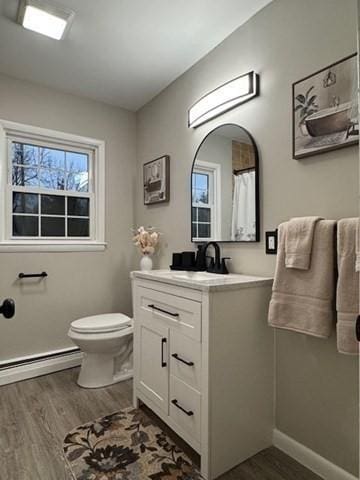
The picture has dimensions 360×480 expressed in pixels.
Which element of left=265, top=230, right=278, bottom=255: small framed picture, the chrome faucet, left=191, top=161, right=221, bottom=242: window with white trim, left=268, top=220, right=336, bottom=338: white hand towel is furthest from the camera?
left=191, top=161, right=221, bottom=242: window with white trim

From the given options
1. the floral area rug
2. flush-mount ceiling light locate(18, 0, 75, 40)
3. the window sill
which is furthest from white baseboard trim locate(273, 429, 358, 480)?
flush-mount ceiling light locate(18, 0, 75, 40)

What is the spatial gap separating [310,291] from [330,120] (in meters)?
0.83

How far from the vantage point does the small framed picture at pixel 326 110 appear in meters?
1.36

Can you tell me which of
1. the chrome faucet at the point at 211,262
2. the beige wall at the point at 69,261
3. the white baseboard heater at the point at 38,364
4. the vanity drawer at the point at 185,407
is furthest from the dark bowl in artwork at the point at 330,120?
the white baseboard heater at the point at 38,364

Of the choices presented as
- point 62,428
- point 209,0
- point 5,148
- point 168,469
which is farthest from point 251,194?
point 5,148

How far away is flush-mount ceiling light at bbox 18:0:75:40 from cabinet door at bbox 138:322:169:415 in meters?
2.00

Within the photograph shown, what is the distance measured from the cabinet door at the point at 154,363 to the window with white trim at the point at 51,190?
52.1 inches

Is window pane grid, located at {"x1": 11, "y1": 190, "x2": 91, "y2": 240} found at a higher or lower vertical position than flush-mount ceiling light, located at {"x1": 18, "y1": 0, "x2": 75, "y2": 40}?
lower

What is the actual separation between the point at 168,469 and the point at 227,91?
224 centimetres

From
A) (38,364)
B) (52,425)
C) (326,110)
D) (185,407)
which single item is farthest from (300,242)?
(38,364)

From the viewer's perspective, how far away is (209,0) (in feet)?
5.75

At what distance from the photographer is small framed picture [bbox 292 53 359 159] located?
1.36 m

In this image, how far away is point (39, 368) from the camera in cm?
259

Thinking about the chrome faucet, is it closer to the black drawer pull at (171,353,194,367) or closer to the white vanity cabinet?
the white vanity cabinet
